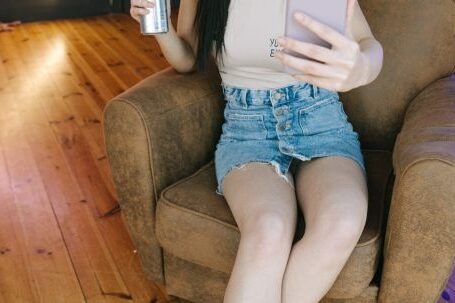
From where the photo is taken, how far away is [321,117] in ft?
3.75

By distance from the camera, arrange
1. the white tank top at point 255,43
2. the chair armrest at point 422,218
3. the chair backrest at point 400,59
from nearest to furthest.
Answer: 1. the chair armrest at point 422,218
2. the white tank top at point 255,43
3. the chair backrest at point 400,59

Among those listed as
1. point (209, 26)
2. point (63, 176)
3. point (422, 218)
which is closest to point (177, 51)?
point (209, 26)

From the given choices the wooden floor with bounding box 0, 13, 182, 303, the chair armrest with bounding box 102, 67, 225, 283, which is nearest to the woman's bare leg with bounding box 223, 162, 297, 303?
the chair armrest with bounding box 102, 67, 225, 283

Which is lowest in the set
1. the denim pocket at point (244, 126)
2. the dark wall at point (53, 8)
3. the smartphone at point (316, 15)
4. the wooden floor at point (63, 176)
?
the wooden floor at point (63, 176)

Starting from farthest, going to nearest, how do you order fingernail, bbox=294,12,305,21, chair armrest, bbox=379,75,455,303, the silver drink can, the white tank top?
the white tank top
the silver drink can
chair armrest, bbox=379,75,455,303
fingernail, bbox=294,12,305,21

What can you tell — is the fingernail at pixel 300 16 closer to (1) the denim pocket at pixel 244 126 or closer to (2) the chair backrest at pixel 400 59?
(1) the denim pocket at pixel 244 126

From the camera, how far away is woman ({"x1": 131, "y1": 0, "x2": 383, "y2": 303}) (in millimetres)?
917

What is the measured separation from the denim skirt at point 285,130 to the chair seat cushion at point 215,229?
0.06 meters

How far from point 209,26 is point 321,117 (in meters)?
0.33

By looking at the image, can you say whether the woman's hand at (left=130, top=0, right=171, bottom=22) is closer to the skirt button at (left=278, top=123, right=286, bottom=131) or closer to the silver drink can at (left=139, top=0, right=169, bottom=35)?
the silver drink can at (left=139, top=0, right=169, bottom=35)

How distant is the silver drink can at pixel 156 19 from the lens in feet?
3.29

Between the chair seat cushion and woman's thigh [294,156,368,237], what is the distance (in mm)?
63

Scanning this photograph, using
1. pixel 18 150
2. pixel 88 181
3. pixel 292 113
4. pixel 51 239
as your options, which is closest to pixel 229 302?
pixel 292 113

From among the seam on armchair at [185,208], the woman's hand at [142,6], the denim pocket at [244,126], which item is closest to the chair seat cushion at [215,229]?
the seam on armchair at [185,208]
